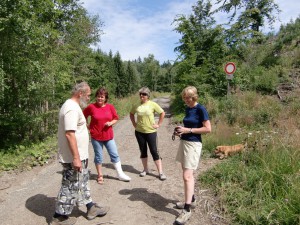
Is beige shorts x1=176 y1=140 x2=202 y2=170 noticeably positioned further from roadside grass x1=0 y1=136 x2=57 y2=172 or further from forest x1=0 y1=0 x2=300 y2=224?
roadside grass x1=0 y1=136 x2=57 y2=172

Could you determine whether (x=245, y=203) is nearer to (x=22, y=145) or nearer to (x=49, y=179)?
(x=49, y=179)

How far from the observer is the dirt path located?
3.79 meters

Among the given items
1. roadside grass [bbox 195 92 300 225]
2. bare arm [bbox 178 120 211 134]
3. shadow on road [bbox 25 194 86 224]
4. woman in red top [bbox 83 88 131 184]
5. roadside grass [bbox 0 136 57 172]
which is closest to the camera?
roadside grass [bbox 195 92 300 225]

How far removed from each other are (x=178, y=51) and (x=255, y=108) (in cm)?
719

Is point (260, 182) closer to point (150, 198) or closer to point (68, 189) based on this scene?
point (150, 198)

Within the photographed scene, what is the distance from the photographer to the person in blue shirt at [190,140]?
3529mm

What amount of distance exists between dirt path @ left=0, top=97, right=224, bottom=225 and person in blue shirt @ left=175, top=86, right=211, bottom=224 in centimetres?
38

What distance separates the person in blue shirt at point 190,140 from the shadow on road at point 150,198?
0.45 meters

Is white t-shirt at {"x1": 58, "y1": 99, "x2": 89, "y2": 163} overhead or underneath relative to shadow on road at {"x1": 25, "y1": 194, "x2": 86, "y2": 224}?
overhead

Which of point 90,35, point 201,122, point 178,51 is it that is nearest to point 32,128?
point 201,122

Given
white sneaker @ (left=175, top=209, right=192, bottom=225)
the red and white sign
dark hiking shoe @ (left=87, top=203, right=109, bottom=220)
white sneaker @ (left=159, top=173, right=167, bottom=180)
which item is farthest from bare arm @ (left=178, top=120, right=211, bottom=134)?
the red and white sign

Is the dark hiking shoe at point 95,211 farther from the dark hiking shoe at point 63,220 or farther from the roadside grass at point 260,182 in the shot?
the roadside grass at point 260,182

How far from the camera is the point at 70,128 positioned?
3240mm

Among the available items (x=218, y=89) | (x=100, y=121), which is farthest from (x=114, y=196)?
(x=218, y=89)
